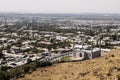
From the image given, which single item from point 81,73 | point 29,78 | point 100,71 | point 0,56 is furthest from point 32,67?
point 0,56

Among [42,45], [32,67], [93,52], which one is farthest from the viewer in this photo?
[42,45]

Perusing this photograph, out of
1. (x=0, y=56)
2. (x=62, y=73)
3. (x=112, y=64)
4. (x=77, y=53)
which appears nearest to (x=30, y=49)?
(x=0, y=56)

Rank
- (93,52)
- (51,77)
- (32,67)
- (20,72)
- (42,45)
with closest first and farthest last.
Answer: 1. (51,77)
2. (20,72)
3. (32,67)
4. (93,52)
5. (42,45)

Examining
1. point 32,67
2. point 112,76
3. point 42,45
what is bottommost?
point 42,45

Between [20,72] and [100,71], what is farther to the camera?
[20,72]

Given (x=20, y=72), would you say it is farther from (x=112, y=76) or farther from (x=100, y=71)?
(x=112, y=76)

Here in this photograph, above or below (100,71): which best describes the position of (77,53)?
below

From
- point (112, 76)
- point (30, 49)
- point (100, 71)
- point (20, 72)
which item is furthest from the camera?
point (30, 49)

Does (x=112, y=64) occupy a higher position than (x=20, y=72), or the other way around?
(x=112, y=64)

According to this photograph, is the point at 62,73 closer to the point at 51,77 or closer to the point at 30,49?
the point at 51,77
